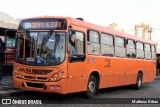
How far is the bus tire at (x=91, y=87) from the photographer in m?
12.3

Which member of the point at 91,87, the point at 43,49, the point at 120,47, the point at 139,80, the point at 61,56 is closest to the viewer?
the point at 61,56

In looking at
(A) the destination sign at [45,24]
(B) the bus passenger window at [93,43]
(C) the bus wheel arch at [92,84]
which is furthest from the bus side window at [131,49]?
(A) the destination sign at [45,24]

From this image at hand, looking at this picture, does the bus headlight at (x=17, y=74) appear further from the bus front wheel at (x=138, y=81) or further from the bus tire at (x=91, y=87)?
the bus front wheel at (x=138, y=81)

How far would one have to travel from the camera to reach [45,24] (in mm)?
11266

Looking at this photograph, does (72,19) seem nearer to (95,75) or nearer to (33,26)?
(33,26)

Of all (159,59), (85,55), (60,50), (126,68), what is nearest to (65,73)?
(60,50)

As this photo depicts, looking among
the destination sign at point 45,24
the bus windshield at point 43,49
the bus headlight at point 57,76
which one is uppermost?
the destination sign at point 45,24

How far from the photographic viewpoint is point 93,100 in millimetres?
12047

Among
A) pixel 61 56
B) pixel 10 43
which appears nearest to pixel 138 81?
pixel 61 56

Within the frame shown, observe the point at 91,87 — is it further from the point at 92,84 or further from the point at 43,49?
the point at 43,49

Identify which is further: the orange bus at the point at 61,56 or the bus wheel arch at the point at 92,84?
the bus wheel arch at the point at 92,84

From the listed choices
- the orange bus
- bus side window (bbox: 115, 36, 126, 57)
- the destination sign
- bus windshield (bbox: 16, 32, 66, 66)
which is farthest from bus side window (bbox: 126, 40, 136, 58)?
bus windshield (bbox: 16, 32, 66, 66)

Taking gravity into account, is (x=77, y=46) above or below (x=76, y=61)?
above

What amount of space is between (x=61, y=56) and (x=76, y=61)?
784 mm
